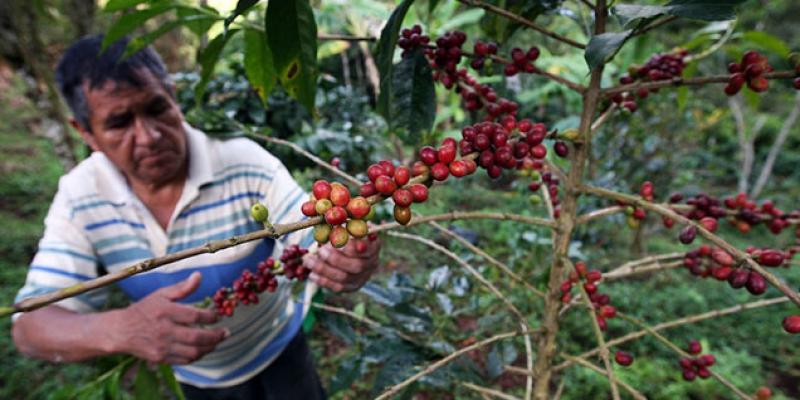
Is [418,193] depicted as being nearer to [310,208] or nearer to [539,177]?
[310,208]

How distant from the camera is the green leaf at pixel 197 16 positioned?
73 centimetres

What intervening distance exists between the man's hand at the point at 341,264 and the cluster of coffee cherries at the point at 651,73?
0.53 m

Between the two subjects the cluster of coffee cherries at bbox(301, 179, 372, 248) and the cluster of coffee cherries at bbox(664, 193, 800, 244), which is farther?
the cluster of coffee cherries at bbox(664, 193, 800, 244)

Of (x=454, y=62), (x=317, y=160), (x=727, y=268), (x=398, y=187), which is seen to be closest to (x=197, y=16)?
(x=317, y=160)

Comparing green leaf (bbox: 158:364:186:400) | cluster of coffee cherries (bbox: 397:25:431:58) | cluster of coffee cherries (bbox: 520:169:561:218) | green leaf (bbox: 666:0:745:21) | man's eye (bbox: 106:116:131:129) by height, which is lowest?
green leaf (bbox: 158:364:186:400)

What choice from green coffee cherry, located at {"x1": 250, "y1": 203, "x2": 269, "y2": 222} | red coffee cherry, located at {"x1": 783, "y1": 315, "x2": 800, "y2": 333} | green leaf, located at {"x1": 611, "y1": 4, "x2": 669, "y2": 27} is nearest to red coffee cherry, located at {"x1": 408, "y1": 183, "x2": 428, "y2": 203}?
green coffee cherry, located at {"x1": 250, "y1": 203, "x2": 269, "y2": 222}

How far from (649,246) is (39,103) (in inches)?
201

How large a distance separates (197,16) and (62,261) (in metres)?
0.78

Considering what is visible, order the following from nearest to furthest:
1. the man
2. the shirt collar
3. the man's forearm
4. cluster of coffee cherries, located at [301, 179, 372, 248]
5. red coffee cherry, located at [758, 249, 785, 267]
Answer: cluster of coffee cherries, located at [301, 179, 372, 248], red coffee cherry, located at [758, 249, 785, 267], the man's forearm, the man, the shirt collar

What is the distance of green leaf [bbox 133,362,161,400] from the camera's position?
0.82 metres

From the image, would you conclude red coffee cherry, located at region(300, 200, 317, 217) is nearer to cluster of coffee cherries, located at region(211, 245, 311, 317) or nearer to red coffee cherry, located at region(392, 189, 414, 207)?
red coffee cherry, located at region(392, 189, 414, 207)

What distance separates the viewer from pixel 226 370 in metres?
1.36

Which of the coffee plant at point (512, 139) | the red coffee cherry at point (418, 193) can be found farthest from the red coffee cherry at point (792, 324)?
the red coffee cherry at point (418, 193)

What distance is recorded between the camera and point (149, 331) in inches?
34.1
